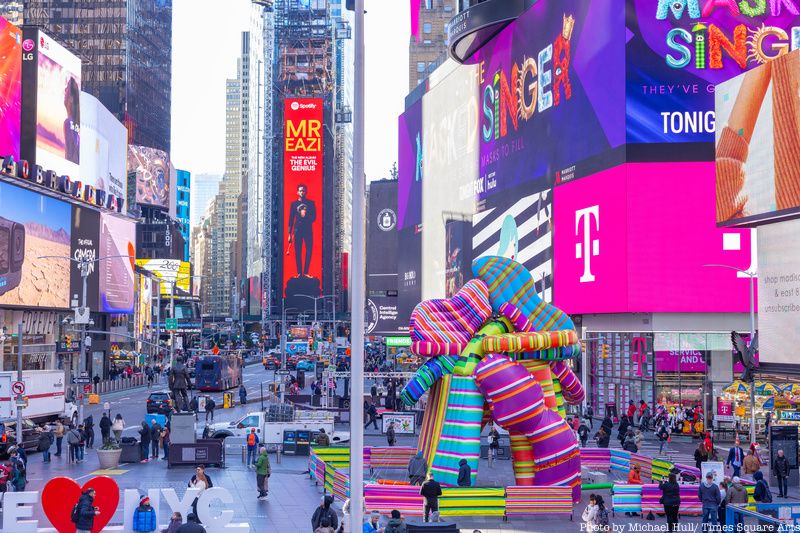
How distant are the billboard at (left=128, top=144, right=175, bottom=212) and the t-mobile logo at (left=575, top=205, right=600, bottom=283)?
108m

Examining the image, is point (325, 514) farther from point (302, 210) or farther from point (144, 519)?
point (302, 210)

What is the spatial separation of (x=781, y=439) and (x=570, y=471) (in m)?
10.2

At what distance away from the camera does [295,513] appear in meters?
28.9

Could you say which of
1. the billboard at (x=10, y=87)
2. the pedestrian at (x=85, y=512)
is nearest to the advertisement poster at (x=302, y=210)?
the billboard at (x=10, y=87)

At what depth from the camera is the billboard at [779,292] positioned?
27123mm

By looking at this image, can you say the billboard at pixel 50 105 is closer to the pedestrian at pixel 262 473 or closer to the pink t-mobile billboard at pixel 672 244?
the pink t-mobile billboard at pixel 672 244

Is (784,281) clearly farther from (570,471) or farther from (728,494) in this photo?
(570,471)

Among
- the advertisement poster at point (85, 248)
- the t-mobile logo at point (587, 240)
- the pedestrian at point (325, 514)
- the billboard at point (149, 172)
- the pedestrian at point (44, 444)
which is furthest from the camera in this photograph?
the billboard at point (149, 172)

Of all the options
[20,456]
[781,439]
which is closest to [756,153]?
[781,439]

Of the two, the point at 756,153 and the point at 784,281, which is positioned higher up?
the point at 756,153

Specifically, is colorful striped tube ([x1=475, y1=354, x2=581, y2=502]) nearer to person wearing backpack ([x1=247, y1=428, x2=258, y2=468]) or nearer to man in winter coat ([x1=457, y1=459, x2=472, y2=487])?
man in winter coat ([x1=457, y1=459, x2=472, y2=487])

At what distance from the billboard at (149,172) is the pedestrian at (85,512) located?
144 metres

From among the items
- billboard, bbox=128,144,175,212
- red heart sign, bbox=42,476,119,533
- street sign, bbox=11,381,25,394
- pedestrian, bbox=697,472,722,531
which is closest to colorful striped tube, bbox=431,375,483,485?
pedestrian, bbox=697,472,722,531

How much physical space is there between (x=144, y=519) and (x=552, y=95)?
168 ft
